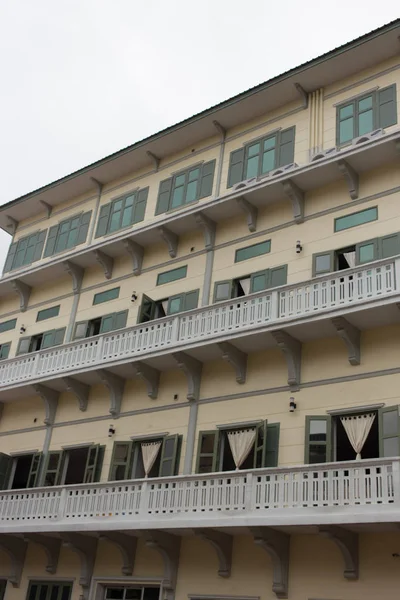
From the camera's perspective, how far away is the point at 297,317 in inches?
722

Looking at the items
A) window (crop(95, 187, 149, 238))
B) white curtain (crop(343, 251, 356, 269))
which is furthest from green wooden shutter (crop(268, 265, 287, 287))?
window (crop(95, 187, 149, 238))

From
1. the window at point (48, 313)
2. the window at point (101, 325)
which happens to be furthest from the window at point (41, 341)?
the window at point (101, 325)

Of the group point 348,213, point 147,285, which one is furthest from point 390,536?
point 147,285

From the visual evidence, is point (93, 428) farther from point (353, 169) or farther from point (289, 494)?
point (353, 169)

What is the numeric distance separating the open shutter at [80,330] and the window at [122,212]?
4.21m

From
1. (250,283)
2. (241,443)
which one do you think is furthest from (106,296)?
(241,443)

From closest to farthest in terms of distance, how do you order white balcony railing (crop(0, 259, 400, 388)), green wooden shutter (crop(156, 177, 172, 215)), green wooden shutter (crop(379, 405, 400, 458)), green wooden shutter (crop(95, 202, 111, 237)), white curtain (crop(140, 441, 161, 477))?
green wooden shutter (crop(379, 405, 400, 458))
white balcony railing (crop(0, 259, 400, 388))
white curtain (crop(140, 441, 161, 477))
green wooden shutter (crop(156, 177, 172, 215))
green wooden shutter (crop(95, 202, 111, 237))

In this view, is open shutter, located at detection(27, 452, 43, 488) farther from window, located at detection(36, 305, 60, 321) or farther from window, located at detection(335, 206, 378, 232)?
window, located at detection(335, 206, 378, 232)

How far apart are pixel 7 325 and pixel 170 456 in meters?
12.7

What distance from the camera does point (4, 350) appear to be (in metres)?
29.0

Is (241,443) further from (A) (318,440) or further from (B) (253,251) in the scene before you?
(B) (253,251)

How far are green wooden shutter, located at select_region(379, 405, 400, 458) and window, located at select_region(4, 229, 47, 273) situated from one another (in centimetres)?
1884

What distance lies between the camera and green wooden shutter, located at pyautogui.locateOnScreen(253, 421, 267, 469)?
18.2 m

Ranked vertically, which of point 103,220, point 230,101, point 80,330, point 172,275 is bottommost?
point 80,330
